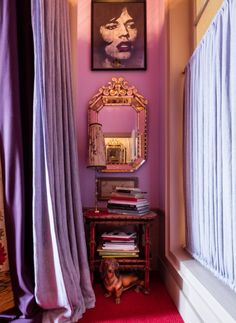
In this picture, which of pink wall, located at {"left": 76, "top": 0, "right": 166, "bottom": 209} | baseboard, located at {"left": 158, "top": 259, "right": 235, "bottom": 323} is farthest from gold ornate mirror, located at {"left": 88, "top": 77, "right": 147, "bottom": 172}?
baseboard, located at {"left": 158, "top": 259, "right": 235, "bottom": 323}

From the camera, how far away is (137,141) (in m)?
2.29

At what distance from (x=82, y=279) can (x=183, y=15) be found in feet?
6.79

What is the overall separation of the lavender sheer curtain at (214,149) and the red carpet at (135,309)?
0.39 meters

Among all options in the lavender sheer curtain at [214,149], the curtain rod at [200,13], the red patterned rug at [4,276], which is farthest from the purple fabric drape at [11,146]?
the curtain rod at [200,13]

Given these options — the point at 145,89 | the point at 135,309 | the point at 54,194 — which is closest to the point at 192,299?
the point at 135,309

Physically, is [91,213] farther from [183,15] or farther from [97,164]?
[183,15]

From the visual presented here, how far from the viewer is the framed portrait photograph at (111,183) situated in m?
2.29

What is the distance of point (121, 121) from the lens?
2314mm

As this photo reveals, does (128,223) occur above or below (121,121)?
below

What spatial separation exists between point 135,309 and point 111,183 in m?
1.04

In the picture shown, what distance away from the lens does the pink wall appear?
7.56ft

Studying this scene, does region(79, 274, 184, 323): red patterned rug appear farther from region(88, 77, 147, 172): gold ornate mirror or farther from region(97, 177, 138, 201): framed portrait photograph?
region(88, 77, 147, 172): gold ornate mirror

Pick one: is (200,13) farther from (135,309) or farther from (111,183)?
(135,309)

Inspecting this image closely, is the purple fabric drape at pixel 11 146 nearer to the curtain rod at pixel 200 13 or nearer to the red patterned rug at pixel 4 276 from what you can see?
the red patterned rug at pixel 4 276
